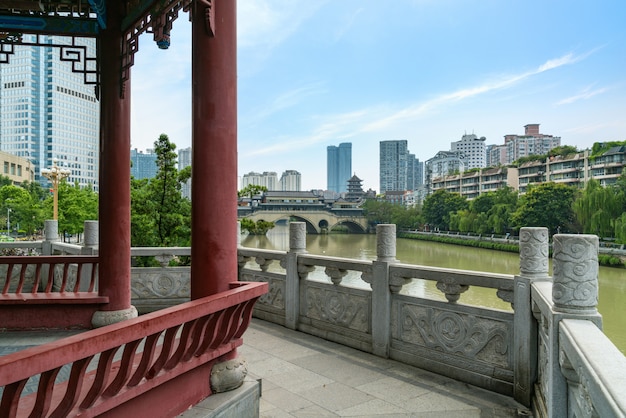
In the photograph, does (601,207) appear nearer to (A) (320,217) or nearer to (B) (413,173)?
(A) (320,217)

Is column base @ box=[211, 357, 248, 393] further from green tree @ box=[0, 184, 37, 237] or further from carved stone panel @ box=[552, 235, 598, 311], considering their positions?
green tree @ box=[0, 184, 37, 237]

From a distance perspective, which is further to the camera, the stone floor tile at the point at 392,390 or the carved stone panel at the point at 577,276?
the stone floor tile at the point at 392,390

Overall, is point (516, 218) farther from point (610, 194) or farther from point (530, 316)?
point (530, 316)

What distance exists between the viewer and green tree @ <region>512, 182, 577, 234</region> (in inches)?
1506

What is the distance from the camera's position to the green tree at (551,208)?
125 feet

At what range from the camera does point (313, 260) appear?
536cm

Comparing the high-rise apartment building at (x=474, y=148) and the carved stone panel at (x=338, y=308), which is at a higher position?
the high-rise apartment building at (x=474, y=148)

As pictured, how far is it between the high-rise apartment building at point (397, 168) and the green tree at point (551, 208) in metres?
139

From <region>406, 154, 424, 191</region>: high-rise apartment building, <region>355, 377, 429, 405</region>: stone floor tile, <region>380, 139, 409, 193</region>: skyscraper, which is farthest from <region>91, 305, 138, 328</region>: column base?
<region>406, 154, 424, 191</region>: high-rise apartment building

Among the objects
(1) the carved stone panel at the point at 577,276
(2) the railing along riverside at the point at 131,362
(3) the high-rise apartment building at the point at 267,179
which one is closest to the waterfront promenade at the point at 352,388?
(2) the railing along riverside at the point at 131,362

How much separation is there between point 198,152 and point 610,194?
118 feet

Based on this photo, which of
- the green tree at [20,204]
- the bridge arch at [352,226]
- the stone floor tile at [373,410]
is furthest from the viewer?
the bridge arch at [352,226]

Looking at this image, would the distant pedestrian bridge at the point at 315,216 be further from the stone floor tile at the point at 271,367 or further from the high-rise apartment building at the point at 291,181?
the high-rise apartment building at the point at 291,181

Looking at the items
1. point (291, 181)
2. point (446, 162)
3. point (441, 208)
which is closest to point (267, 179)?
point (291, 181)
